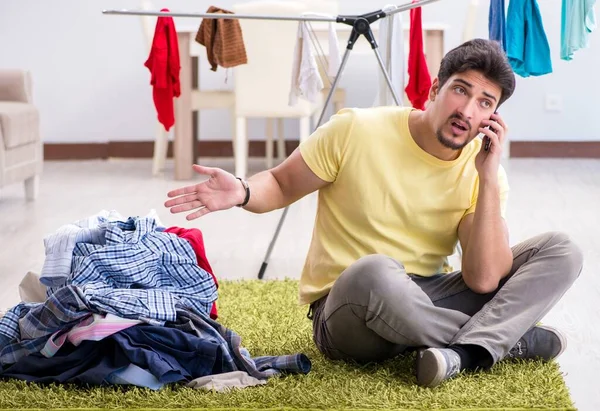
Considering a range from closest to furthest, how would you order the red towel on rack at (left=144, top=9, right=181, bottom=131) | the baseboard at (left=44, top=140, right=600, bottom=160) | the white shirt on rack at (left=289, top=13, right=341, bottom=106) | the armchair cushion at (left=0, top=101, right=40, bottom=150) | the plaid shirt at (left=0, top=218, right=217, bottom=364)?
the plaid shirt at (left=0, top=218, right=217, bottom=364) → the white shirt on rack at (left=289, top=13, right=341, bottom=106) → the armchair cushion at (left=0, top=101, right=40, bottom=150) → the red towel on rack at (left=144, top=9, right=181, bottom=131) → the baseboard at (left=44, top=140, right=600, bottom=160)

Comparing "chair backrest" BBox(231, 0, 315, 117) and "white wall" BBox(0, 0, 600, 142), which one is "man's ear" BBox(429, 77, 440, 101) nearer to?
"chair backrest" BBox(231, 0, 315, 117)

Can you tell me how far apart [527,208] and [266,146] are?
2573 mm

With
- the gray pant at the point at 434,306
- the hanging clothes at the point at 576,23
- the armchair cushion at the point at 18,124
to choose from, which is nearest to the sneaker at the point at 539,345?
the gray pant at the point at 434,306

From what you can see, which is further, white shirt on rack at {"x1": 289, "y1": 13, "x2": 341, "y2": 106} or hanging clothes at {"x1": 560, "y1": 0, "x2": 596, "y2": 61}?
white shirt on rack at {"x1": 289, "y1": 13, "x2": 341, "y2": 106}

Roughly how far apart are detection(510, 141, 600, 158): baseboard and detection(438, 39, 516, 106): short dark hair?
4714mm

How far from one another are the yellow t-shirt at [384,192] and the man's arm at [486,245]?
0.08 metres

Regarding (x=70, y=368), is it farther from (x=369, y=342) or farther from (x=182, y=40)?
(x=182, y=40)

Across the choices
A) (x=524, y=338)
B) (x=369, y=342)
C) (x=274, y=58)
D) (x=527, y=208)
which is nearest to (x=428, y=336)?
(x=369, y=342)

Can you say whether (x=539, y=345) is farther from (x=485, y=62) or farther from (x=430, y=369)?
(x=485, y=62)

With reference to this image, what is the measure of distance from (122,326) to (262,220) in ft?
8.01

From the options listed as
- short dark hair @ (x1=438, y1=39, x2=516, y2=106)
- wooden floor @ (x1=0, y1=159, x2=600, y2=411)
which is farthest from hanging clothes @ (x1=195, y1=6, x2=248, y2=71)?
short dark hair @ (x1=438, y1=39, x2=516, y2=106)

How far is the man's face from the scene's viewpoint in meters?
2.15

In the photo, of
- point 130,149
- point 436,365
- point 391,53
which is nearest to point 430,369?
point 436,365

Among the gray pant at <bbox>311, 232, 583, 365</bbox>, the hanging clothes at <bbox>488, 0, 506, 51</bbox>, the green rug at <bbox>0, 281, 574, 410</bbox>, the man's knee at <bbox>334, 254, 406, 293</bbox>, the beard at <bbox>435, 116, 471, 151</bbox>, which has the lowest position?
the green rug at <bbox>0, 281, 574, 410</bbox>
